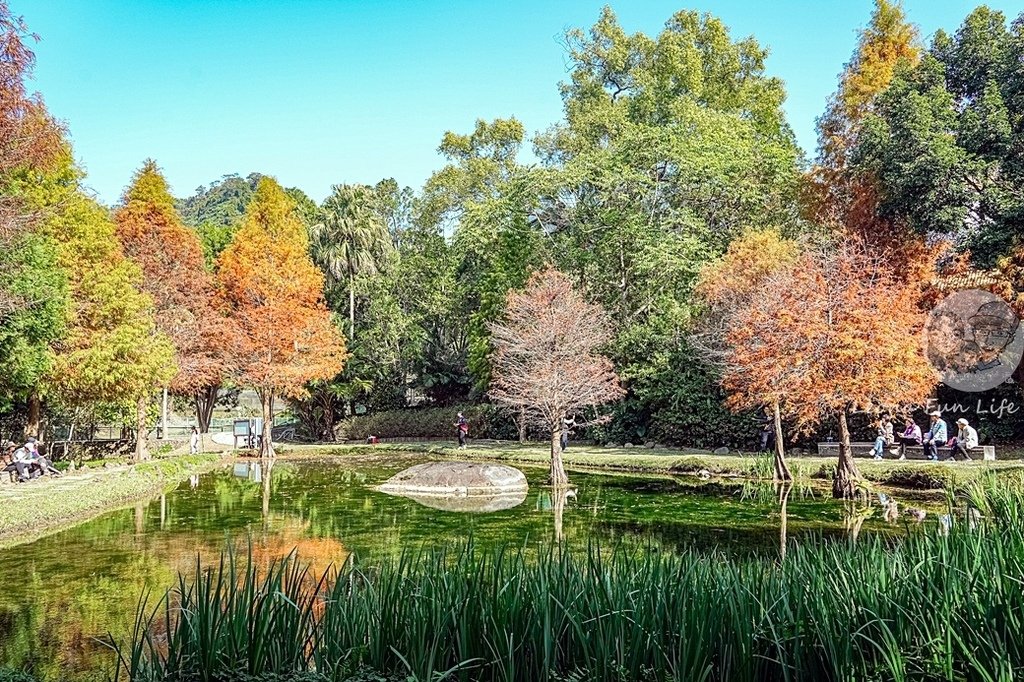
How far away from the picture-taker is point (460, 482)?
17469 millimetres

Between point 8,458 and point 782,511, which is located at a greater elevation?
point 8,458

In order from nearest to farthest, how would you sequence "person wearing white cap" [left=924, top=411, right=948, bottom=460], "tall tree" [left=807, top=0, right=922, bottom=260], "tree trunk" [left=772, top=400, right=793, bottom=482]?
"tree trunk" [left=772, top=400, right=793, bottom=482]
"person wearing white cap" [left=924, top=411, right=948, bottom=460]
"tall tree" [left=807, top=0, right=922, bottom=260]

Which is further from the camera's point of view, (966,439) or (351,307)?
(351,307)

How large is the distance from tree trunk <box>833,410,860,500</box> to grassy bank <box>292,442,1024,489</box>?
159cm

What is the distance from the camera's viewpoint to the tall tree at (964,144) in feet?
61.9

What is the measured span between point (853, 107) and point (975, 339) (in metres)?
12.7

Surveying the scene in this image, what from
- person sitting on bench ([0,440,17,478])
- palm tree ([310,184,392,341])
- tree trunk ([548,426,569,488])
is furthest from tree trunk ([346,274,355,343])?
tree trunk ([548,426,569,488])

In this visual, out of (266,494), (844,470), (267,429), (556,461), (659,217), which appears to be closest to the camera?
(844,470)

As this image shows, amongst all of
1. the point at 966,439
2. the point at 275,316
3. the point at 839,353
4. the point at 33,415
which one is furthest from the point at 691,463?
the point at 33,415

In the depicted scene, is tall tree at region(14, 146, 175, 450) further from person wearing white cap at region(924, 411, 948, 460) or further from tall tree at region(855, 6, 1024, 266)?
tall tree at region(855, 6, 1024, 266)

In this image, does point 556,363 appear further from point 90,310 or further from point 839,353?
point 90,310

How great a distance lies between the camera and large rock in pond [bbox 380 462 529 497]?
56.7 ft

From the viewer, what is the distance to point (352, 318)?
3800cm

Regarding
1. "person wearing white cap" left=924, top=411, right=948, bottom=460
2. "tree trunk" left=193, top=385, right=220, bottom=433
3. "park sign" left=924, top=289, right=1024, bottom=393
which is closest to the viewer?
"person wearing white cap" left=924, top=411, right=948, bottom=460
